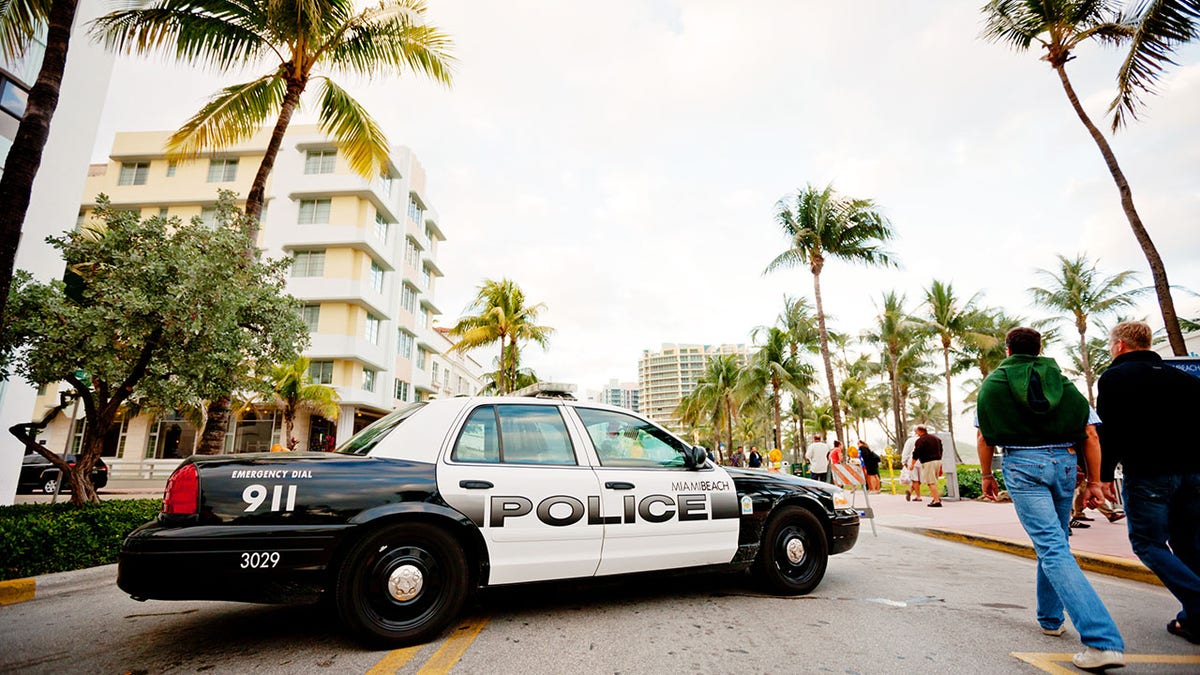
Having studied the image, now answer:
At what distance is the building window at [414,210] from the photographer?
35.3m

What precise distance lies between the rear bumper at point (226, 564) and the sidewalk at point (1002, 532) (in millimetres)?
7065

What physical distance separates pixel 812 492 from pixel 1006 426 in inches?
70.4

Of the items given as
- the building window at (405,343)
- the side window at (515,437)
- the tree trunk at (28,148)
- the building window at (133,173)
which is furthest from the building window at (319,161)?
the side window at (515,437)

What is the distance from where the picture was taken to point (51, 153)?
37.1 ft

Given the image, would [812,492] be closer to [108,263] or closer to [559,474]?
[559,474]

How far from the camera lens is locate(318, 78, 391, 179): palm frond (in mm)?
10406

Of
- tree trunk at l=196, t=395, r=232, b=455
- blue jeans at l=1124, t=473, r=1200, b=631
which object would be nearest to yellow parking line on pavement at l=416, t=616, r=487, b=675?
blue jeans at l=1124, t=473, r=1200, b=631

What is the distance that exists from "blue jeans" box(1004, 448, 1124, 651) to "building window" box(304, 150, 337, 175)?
3296 centimetres

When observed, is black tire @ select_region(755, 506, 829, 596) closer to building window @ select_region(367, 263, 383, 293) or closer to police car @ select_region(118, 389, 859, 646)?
police car @ select_region(118, 389, 859, 646)

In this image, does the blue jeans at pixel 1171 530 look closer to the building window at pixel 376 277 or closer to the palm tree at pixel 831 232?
the palm tree at pixel 831 232

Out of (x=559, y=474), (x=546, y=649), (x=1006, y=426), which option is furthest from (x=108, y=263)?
(x=1006, y=426)

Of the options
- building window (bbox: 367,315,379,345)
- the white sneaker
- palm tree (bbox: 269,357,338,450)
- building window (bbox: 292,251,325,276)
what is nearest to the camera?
the white sneaker

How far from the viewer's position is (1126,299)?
105 feet

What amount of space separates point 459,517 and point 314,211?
3095 centimetres
